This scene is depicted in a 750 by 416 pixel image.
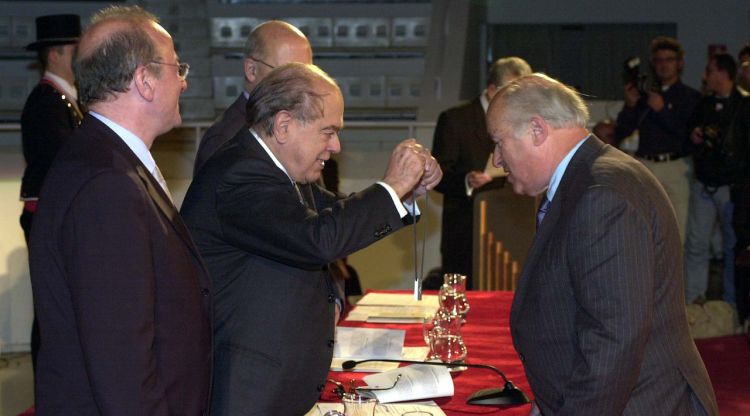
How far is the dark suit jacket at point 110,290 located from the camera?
5.46 ft

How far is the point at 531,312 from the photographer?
2027mm

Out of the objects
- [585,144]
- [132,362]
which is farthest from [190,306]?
[585,144]

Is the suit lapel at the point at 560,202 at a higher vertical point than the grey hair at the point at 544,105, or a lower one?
lower

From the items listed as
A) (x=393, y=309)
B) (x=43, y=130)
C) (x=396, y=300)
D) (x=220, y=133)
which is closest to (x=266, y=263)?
(x=220, y=133)

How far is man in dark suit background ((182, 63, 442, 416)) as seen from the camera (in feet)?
6.71

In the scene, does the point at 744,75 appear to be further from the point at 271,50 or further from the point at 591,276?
the point at 591,276

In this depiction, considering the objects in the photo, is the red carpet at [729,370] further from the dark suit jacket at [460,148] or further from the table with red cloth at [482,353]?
the dark suit jacket at [460,148]

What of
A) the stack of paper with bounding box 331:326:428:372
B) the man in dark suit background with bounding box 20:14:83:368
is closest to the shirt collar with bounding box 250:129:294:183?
the stack of paper with bounding box 331:326:428:372

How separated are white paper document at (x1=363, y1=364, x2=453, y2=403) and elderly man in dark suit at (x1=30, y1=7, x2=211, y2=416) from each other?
0.54m

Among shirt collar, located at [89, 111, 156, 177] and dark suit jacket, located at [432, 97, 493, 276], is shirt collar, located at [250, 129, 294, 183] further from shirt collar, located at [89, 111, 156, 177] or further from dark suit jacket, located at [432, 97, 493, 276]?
dark suit jacket, located at [432, 97, 493, 276]

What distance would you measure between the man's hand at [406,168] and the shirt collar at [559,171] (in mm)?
273

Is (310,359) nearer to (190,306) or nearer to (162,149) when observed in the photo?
(190,306)

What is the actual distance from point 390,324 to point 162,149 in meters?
3.93

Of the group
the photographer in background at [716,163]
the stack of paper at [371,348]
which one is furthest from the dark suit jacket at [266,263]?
the photographer in background at [716,163]
